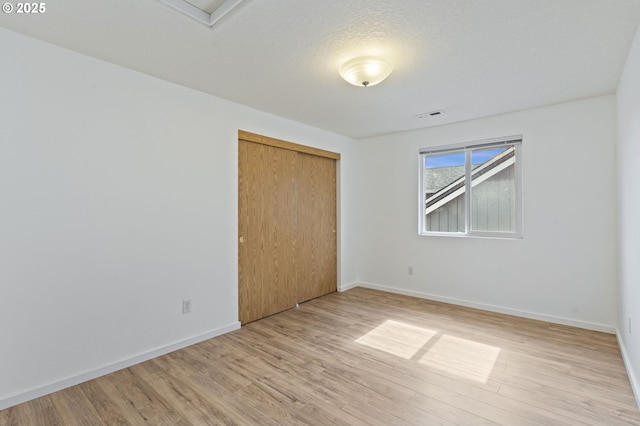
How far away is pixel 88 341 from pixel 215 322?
1.06 m

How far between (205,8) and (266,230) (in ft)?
7.71

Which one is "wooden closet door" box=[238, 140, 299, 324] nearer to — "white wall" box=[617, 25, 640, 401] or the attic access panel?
the attic access panel

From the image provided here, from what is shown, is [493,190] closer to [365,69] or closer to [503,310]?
[503,310]

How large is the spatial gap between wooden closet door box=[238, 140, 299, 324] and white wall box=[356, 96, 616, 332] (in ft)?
5.71

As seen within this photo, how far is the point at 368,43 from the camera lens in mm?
2078

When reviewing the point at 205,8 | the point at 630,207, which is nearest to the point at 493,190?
the point at 630,207

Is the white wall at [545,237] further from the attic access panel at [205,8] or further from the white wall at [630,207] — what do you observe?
the attic access panel at [205,8]

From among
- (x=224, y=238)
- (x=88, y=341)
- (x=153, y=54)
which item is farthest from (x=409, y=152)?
(x=88, y=341)

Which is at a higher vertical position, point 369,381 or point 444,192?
point 444,192

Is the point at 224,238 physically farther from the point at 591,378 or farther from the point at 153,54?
the point at 591,378

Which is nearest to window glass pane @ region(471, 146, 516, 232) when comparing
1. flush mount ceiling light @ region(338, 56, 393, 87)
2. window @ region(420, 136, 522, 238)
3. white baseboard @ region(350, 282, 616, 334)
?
window @ region(420, 136, 522, 238)

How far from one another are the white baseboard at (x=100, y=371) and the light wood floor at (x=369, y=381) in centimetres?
5

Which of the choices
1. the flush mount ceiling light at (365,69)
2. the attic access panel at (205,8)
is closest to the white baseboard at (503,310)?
the flush mount ceiling light at (365,69)

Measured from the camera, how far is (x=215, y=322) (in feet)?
10.1
